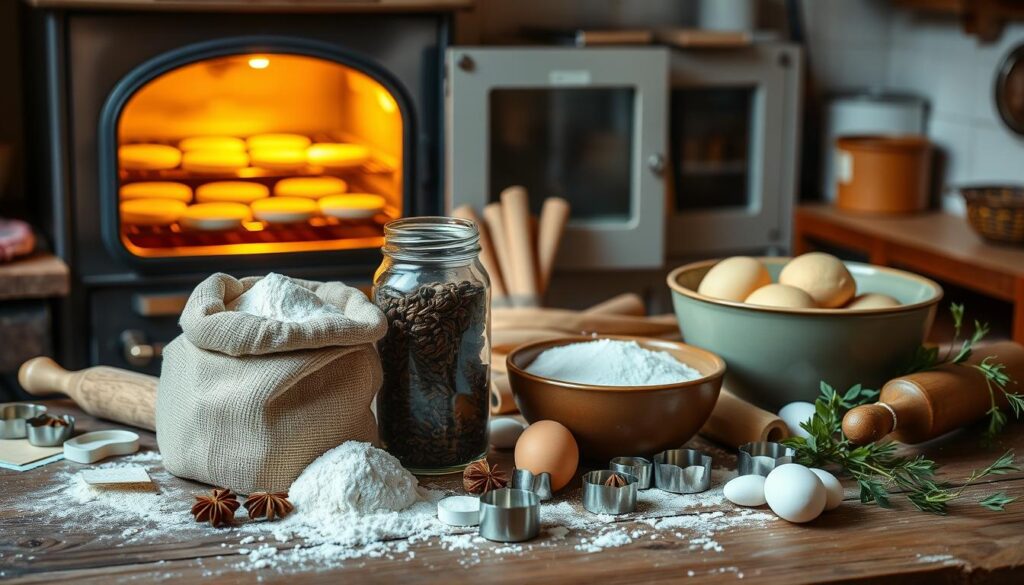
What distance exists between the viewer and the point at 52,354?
2.19m

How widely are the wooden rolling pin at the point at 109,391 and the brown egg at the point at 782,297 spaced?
60cm

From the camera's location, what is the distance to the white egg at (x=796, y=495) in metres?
0.93

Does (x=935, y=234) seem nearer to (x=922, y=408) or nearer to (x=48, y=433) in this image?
(x=922, y=408)

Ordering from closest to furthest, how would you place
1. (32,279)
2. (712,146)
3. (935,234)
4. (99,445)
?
(99,445) → (32,279) → (935,234) → (712,146)

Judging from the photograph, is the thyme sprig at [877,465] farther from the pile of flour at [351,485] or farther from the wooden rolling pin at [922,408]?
the pile of flour at [351,485]

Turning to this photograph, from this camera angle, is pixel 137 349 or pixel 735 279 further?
pixel 137 349

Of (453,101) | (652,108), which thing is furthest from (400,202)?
(652,108)

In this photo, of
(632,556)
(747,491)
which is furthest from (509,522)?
(747,491)

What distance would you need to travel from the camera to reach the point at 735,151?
2766 millimetres

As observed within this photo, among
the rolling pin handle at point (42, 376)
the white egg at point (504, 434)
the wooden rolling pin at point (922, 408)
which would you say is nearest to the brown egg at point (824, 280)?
the wooden rolling pin at point (922, 408)

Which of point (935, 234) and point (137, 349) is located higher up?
point (935, 234)

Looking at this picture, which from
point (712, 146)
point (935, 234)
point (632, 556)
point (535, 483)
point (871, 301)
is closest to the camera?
point (632, 556)

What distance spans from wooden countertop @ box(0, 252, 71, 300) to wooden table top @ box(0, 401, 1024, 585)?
1.23 metres

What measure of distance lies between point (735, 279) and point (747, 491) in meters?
0.33
